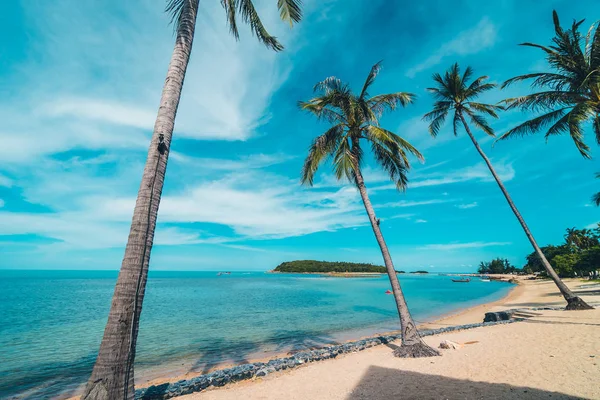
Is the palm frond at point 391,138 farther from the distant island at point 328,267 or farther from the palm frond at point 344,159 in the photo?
the distant island at point 328,267

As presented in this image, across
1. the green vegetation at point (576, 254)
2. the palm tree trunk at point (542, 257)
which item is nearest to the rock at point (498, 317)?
the palm tree trunk at point (542, 257)

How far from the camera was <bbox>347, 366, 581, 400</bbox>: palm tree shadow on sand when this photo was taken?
17.3 ft

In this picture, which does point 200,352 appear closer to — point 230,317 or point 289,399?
point 289,399

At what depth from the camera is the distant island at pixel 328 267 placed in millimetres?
171625

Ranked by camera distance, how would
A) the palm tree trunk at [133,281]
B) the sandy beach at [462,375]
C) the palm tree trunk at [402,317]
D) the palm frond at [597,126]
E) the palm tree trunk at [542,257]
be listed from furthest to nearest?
the palm tree trunk at [542,257] < the palm frond at [597,126] < the palm tree trunk at [402,317] < the sandy beach at [462,375] < the palm tree trunk at [133,281]

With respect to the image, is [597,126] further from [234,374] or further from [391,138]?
[234,374]

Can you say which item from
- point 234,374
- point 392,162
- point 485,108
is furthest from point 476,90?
point 234,374

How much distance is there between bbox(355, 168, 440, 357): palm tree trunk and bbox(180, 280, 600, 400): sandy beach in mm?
426

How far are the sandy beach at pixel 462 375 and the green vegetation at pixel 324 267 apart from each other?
167020 millimetres

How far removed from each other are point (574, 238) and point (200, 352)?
88839 millimetres

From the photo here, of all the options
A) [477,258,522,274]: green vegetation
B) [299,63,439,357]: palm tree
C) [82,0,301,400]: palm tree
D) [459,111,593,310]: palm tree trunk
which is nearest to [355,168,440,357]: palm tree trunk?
[299,63,439,357]: palm tree

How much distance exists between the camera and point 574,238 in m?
64.8

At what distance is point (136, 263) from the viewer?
4.09 m

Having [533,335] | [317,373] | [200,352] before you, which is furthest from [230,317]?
[533,335]
